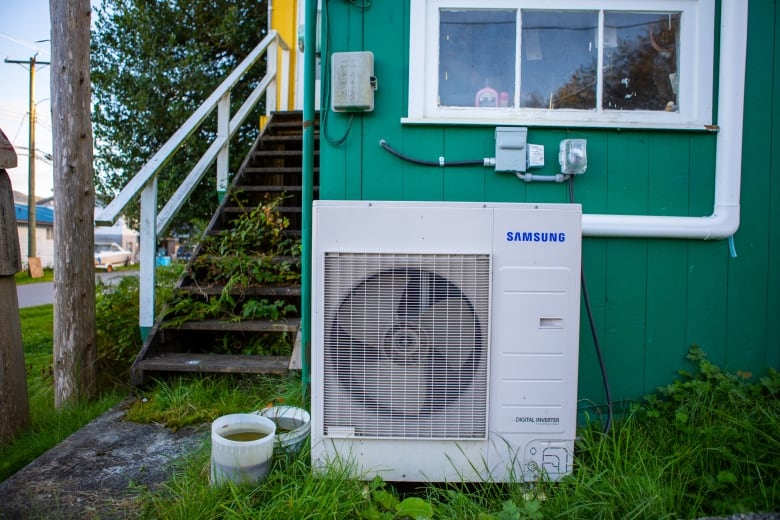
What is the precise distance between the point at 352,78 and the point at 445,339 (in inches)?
50.8

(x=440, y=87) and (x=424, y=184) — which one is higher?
(x=440, y=87)

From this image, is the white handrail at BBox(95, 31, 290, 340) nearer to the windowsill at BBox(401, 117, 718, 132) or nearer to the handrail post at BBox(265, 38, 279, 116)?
the handrail post at BBox(265, 38, 279, 116)

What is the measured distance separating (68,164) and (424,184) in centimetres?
193

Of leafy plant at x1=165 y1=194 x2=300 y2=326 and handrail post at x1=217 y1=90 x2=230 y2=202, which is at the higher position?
handrail post at x1=217 y1=90 x2=230 y2=202

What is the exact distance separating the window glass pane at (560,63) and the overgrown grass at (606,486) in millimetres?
1508

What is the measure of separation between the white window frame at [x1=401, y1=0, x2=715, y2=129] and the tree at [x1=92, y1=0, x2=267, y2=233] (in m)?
3.98

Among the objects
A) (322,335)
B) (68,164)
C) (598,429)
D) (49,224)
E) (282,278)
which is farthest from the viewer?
(49,224)

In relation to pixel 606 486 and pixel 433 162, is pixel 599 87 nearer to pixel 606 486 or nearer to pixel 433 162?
pixel 433 162

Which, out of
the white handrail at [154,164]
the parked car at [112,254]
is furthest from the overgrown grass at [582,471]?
the parked car at [112,254]

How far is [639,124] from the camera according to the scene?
7.91 feet

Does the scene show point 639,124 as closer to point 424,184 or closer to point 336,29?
point 424,184

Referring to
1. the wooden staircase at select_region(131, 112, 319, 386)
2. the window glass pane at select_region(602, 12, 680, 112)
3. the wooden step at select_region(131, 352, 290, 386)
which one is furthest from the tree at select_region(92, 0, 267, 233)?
the window glass pane at select_region(602, 12, 680, 112)

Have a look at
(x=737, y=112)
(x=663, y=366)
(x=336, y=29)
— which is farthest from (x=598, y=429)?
(x=336, y=29)

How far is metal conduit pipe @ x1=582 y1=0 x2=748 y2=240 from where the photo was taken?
92.2 inches
